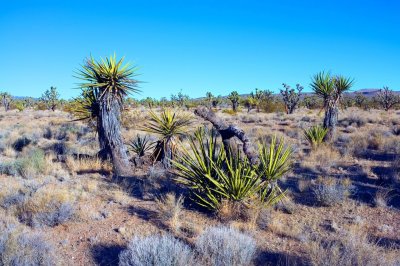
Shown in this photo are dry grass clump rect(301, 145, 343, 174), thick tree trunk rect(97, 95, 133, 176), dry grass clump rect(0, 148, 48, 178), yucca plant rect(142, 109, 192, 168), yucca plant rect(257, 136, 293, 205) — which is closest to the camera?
yucca plant rect(257, 136, 293, 205)

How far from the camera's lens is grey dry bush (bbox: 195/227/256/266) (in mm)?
4500

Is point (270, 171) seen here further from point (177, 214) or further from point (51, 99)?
point (51, 99)

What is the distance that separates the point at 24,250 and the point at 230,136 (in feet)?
14.5

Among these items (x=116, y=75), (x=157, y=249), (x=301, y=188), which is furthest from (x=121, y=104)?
(x=157, y=249)

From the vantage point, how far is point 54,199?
6.66 m

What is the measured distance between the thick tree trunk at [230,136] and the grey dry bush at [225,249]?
2235 mm

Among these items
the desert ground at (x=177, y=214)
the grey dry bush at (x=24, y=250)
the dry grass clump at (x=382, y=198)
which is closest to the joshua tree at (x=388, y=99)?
the desert ground at (x=177, y=214)

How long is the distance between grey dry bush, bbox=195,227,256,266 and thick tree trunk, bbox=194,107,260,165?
2235 millimetres

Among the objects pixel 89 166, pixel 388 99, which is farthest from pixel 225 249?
pixel 388 99

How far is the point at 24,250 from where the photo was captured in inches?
178

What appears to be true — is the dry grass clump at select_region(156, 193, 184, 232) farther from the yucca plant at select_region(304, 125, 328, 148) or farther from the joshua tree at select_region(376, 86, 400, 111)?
the joshua tree at select_region(376, 86, 400, 111)

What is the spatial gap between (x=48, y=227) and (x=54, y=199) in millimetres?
746

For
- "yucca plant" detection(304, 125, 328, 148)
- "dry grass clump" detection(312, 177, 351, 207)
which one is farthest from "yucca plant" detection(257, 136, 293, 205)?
"yucca plant" detection(304, 125, 328, 148)

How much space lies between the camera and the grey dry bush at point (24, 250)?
4.36m
